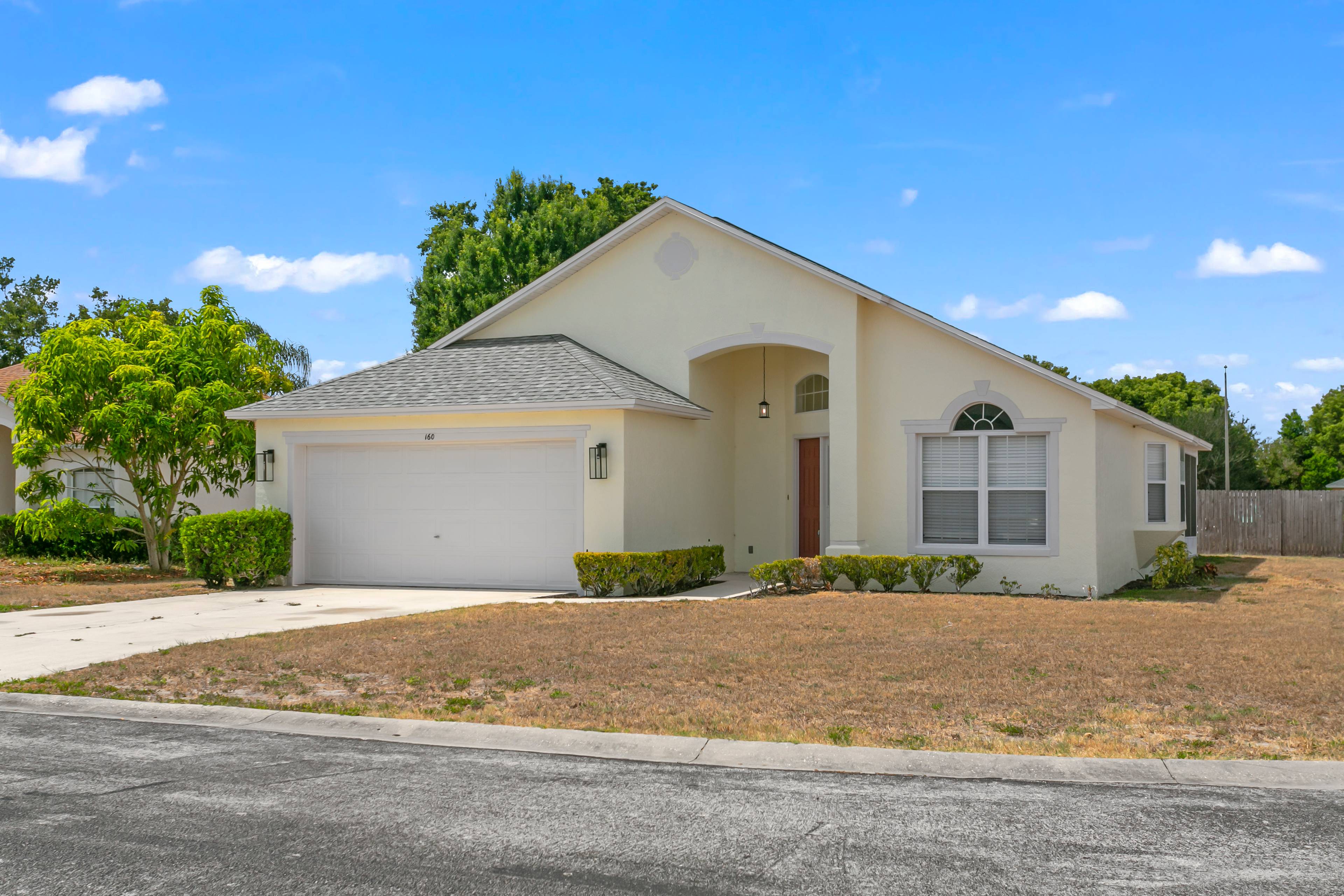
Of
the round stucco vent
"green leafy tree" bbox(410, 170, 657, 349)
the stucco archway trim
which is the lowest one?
the stucco archway trim

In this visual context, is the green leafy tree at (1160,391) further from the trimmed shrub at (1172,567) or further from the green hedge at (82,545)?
the green hedge at (82,545)

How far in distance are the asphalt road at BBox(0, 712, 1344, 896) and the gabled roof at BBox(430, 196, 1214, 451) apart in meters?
10.8

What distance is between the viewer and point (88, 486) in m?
23.0

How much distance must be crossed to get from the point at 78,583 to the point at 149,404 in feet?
11.0

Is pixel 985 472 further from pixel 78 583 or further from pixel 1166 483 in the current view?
pixel 78 583

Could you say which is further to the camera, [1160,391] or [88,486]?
[1160,391]

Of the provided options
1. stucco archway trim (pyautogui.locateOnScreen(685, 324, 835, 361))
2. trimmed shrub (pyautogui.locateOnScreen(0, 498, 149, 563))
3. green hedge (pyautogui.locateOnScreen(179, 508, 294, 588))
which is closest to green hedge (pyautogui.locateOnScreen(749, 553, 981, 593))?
stucco archway trim (pyautogui.locateOnScreen(685, 324, 835, 361))

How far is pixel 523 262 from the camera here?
1443 inches

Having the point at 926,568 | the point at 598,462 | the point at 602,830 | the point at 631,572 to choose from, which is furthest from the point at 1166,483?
the point at 602,830

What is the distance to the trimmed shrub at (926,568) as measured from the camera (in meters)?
16.3

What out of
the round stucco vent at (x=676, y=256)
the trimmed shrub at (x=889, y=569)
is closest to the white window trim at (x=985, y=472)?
the trimmed shrub at (x=889, y=569)

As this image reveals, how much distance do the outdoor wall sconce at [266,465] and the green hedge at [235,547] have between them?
720mm

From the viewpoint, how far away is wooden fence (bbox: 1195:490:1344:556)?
28922 mm

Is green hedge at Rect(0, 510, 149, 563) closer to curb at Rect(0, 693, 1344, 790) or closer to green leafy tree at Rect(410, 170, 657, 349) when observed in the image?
green leafy tree at Rect(410, 170, 657, 349)
